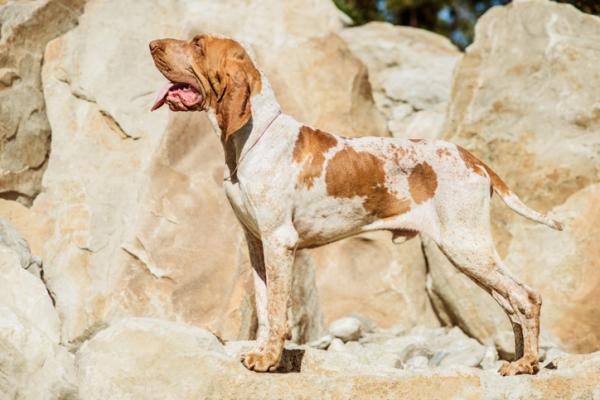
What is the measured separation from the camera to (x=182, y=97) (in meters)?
5.94

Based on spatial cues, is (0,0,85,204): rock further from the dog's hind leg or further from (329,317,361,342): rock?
the dog's hind leg

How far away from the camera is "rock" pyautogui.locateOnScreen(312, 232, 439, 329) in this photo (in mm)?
9805

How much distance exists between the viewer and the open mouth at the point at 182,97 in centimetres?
593

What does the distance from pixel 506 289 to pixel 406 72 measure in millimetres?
7405

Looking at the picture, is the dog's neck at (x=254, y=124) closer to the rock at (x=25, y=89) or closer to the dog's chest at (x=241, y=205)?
the dog's chest at (x=241, y=205)

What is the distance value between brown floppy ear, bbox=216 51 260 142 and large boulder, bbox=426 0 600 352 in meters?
4.41

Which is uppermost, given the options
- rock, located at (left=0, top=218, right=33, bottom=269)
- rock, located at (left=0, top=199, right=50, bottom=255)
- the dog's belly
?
the dog's belly

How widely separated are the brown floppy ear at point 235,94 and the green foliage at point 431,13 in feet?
40.3

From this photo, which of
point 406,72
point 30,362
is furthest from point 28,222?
point 406,72

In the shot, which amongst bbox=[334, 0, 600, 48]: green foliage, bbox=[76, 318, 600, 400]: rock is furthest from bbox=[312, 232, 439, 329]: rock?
bbox=[334, 0, 600, 48]: green foliage

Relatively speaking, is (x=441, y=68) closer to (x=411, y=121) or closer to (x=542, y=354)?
(x=411, y=121)

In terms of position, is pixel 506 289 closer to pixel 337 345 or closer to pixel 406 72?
pixel 337 345

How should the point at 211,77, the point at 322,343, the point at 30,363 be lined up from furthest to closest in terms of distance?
the point at 322,343
the point at 30,363
the point at 211,77

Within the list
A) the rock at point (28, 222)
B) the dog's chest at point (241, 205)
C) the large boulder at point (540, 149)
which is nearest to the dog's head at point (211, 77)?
the dog's chest at point (241, 205)
